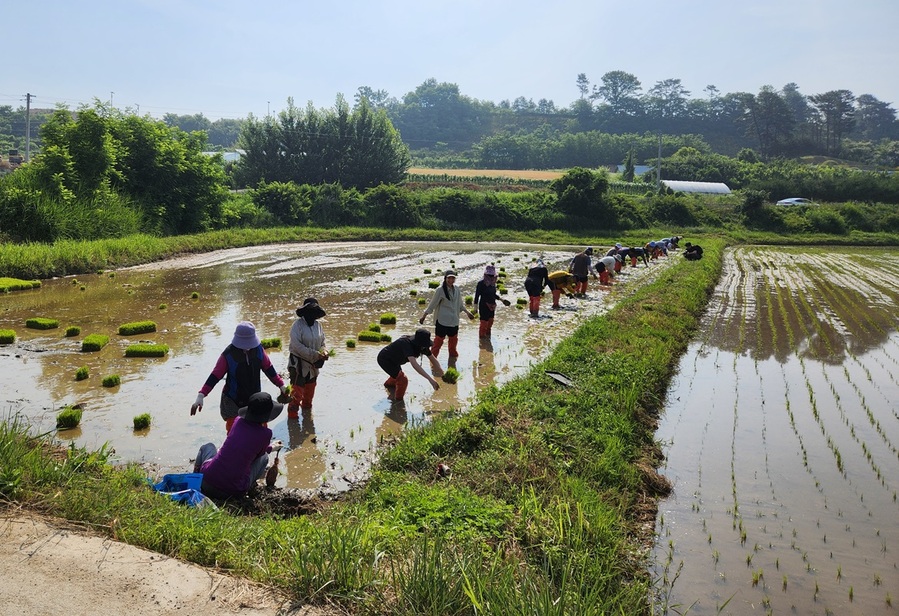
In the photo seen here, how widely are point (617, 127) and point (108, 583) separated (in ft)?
420

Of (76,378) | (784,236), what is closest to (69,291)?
(76,378)

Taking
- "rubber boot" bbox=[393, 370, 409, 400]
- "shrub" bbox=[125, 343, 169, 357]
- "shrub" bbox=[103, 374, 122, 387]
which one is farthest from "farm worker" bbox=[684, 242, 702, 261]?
"shrub" bbox=[103, 374, 122, 387]

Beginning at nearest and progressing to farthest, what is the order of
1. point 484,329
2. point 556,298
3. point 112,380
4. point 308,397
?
point 308,397 < point 112,380 < point 484,329 < point 556,298

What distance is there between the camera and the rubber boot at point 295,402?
8234mm

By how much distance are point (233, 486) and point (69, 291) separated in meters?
13.7

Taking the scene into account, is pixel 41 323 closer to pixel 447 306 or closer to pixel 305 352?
pixel 305 352

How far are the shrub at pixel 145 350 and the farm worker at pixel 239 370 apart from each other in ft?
15.4

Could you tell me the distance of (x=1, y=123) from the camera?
3986 inches

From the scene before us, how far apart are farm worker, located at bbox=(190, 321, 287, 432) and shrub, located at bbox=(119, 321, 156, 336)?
663cm

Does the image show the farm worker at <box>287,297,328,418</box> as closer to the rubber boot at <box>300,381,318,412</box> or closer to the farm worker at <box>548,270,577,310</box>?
the rubber boot at <box>300,381,318,412</box>

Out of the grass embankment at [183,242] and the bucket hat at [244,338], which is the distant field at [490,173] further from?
the bucket hat at [244,338]

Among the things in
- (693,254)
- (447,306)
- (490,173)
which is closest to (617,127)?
(490,173)

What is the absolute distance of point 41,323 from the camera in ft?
41.5

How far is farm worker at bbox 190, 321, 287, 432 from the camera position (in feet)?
22.1
